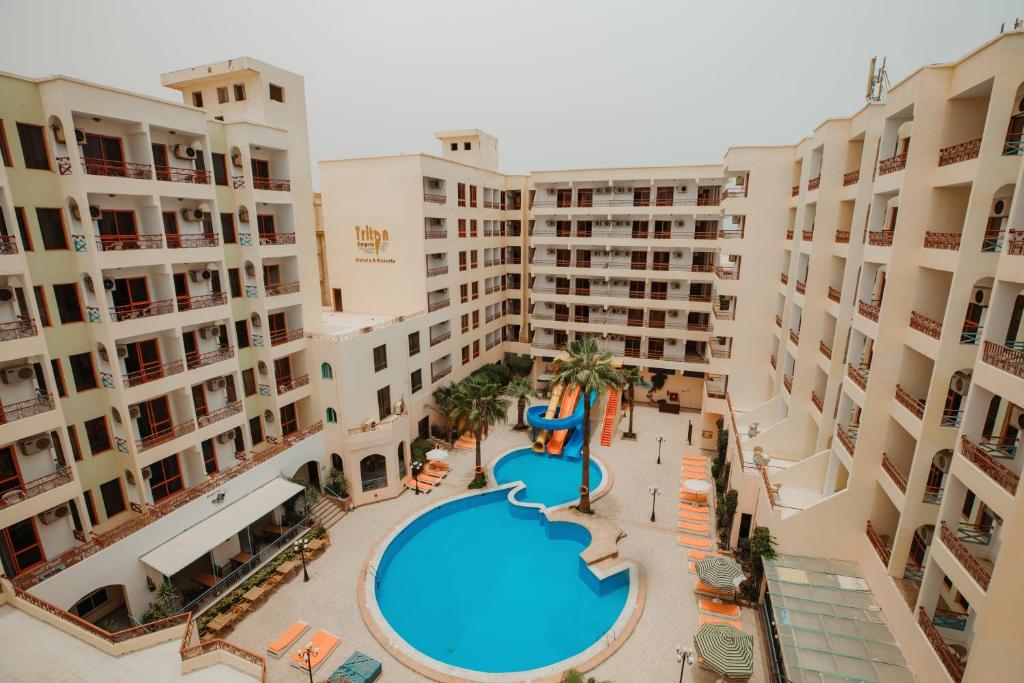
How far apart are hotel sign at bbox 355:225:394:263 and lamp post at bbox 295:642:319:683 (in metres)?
24.4

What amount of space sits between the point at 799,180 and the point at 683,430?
793 inches

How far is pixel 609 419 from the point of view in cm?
4153

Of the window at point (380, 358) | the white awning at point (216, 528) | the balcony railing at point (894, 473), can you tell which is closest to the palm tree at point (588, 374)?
the window at point (380, 358)

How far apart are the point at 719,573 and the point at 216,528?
2332 cm

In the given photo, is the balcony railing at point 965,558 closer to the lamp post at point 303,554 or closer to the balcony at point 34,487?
the lamp post at point 303,554

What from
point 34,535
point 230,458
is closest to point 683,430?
point 230,458

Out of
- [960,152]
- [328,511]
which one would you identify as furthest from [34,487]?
[960,152]

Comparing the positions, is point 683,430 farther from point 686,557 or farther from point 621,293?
point 686,557

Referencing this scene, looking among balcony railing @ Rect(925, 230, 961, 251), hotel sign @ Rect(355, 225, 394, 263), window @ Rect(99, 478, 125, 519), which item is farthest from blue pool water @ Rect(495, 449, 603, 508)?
balcony railing @ Rect(925, 230, 961, 251)

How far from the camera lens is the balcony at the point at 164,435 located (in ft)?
73.0

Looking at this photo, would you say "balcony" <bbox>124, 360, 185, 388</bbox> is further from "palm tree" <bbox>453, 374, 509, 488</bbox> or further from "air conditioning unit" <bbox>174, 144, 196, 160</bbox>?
"palm tree" <bbox>453, 374, 509, 488</bbox>

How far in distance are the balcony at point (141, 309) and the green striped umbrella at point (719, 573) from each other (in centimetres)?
2714

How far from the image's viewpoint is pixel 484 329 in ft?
Result: 154

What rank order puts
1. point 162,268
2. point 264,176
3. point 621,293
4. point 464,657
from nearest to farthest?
point 464,657 < point 162,268 < point 264,176 < point 621,293
